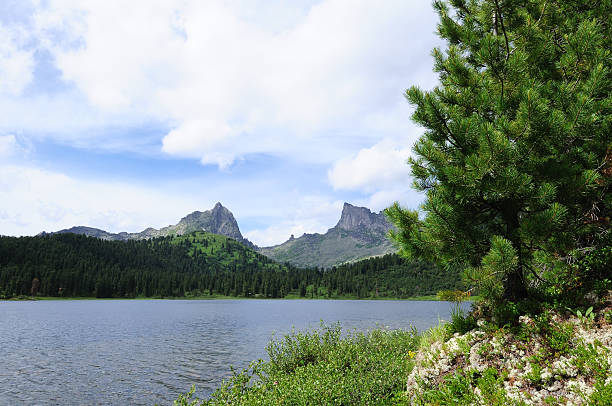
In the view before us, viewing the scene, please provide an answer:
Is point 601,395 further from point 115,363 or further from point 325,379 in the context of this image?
point 115,363

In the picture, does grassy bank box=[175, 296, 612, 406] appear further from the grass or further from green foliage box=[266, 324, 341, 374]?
green foliage box=[266, 324, 341, 374]

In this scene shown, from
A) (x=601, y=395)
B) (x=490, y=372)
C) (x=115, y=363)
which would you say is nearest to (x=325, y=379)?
(x=490, y=372)

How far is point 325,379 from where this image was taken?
544 inches

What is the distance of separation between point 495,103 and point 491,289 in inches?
235

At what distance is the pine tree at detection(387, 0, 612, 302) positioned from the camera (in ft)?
33.0

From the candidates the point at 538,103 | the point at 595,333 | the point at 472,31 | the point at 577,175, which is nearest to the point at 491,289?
the point at 595,333

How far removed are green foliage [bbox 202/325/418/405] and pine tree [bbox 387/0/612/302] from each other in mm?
5992

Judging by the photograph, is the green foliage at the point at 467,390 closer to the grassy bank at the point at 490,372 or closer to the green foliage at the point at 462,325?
the grassy bank at the point at 490,372

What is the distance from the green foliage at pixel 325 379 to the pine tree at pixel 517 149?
5992 millimetres

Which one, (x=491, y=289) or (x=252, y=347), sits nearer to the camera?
(x=491, y=289)

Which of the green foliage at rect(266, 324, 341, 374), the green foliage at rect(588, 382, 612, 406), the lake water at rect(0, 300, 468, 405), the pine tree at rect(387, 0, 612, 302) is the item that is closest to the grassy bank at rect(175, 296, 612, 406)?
the green foliage at rect(588, 382, 612, 406)

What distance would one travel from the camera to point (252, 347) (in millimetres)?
48094

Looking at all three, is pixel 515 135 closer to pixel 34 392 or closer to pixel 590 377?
pixel 590 377

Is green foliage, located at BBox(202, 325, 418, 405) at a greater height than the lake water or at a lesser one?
Answer: greater
